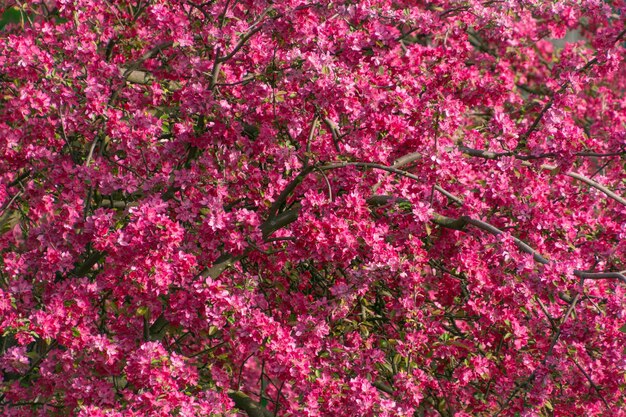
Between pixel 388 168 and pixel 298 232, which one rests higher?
pixel 388 168

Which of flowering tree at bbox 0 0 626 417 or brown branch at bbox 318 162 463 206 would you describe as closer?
flowering tree at bbox 0 0 626 417

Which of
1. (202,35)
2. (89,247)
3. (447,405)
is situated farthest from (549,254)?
(89,247)

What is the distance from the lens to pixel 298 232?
488cm

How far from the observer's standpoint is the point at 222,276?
212 inches

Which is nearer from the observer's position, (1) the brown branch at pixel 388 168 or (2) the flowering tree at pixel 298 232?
(2) the flowering tree at pixel 298 232

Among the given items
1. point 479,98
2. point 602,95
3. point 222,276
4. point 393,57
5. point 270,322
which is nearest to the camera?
point 270,322

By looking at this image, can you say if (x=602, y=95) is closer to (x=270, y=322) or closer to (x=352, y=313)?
(x=352, y=313)

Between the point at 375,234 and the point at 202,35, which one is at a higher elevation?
the point at 202,35

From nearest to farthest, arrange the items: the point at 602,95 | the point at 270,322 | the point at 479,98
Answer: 1. the point at 270,322
2. the point at 479,98
3. the point at 602,95

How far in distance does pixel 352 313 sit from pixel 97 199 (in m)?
1.82

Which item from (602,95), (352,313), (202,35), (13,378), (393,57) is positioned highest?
(602,95)

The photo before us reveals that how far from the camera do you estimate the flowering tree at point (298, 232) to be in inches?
193

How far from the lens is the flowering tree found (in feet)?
16.1

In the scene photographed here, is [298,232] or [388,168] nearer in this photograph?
[298,232]
